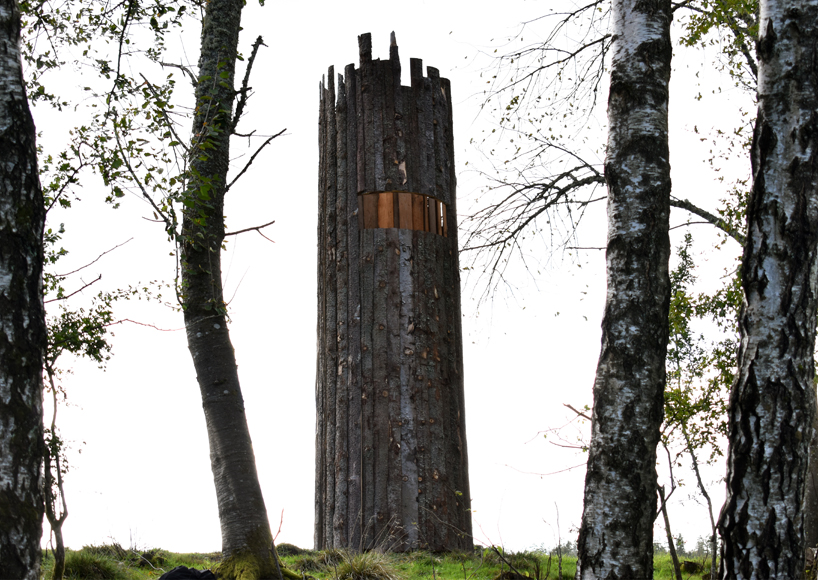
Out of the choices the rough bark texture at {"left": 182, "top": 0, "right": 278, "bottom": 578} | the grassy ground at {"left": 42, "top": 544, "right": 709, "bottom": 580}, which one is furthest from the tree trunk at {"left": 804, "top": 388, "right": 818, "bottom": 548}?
the rough bark texture at {"left": 182, "top": 0, "right": 278, "bottom": 578}

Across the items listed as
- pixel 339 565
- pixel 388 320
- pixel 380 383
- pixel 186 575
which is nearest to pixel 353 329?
pixel 388 320

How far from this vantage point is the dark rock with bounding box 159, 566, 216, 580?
601 centimetres

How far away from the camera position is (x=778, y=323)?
4.47 metres

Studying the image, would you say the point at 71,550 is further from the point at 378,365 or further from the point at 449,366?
the point at 449,366

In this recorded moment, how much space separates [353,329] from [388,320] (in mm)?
465

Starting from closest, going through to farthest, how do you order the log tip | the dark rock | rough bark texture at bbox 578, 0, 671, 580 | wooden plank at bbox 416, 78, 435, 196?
rough bark texture at bbox 578, 0, 671, 580
the dark rock
wooden plank at bbox 416, 78, 435, 196
the log tip

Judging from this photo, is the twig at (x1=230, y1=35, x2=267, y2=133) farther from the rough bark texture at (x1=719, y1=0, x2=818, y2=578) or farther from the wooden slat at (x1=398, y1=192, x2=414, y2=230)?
the rough bark texture at (x1=719, y1=0, x2=818, y2=578)

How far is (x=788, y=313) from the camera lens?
4.48 m

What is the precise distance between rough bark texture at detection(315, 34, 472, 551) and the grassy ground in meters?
0.55

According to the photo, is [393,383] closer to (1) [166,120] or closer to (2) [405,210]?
(2) [405,210]

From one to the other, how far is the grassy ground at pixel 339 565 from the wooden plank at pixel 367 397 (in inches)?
25.0

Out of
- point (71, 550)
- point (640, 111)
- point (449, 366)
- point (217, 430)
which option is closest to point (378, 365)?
point (449, 366)

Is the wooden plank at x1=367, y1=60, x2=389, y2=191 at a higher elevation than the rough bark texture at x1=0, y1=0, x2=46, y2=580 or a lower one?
higher

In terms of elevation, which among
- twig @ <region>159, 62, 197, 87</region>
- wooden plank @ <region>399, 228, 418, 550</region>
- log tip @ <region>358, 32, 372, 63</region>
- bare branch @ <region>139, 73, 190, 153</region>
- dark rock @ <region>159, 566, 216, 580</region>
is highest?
log tip @ <region>358, 32, 372, 63</region>
